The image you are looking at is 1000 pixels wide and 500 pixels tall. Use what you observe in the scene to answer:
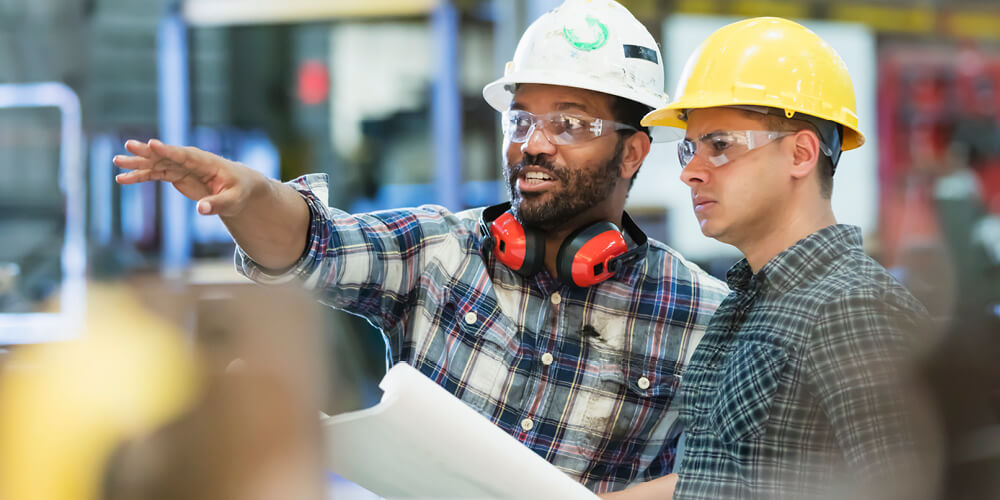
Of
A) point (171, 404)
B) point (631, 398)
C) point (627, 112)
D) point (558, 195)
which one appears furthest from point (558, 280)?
point (171, 404)

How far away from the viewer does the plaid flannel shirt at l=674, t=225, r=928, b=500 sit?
1.37 meters

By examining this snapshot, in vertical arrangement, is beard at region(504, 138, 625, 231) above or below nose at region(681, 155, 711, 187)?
below

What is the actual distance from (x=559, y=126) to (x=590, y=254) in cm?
33

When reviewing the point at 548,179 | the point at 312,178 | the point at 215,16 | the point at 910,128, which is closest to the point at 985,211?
the point at 910,128

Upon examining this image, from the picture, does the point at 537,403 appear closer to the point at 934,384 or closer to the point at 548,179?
the point at 548,179

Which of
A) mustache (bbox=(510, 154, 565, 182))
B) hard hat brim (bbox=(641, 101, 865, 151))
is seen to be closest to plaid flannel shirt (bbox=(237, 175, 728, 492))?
mustache (bbox=(510, 154, 565, 182))

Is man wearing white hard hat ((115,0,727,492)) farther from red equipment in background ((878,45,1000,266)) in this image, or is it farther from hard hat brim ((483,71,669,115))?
red equipment in background ((878,45,1000,266))

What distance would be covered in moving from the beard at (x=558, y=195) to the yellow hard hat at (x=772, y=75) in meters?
0.38

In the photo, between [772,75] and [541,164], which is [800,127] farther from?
[541,164]

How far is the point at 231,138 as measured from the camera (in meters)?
5.54

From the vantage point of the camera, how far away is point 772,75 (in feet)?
Result: 5.92

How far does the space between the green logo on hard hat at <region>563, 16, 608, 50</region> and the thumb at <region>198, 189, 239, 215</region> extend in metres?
0.99

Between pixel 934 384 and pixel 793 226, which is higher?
pixel 793 226

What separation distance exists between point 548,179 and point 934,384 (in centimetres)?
113
